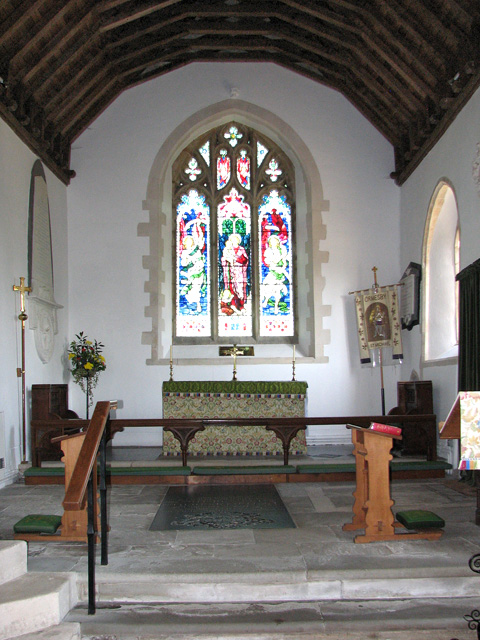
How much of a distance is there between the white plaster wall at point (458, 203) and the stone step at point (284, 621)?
360cm

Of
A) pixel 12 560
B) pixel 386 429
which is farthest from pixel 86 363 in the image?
pixel 386 429

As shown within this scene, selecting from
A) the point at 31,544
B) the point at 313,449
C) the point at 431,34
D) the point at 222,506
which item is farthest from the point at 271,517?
the point at 431,34

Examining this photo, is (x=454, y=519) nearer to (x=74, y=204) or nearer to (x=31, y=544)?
(x=31, y=544)

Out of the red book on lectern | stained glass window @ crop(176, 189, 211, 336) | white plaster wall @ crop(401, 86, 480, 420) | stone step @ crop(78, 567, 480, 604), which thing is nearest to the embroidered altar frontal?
white plaster wall @ crop(401, 86, 480, 420)

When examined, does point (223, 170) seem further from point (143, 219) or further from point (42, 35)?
point (42, 35)

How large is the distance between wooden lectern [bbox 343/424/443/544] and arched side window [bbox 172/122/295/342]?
4821 millimetres

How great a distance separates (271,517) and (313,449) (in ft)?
11.0

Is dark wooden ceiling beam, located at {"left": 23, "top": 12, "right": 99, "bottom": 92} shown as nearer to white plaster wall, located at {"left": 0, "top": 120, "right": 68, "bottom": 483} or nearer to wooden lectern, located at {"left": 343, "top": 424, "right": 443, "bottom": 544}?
white plaster wall, located at {"left": 0, "top": 120, "right": 68, "bottom": 483}

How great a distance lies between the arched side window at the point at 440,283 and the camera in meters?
7.14

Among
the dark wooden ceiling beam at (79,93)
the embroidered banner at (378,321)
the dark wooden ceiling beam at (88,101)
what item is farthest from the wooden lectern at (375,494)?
the dark wooden ceiling beam at (88,101)

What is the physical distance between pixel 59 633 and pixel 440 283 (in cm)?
579

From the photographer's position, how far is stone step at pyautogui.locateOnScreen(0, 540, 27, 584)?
309 centimetres

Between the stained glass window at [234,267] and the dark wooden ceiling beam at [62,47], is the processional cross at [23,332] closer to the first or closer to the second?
the dark wooden ceiling beam at [62,47]

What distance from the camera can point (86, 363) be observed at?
7.57 m
